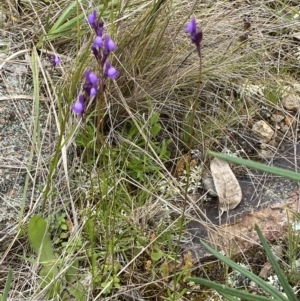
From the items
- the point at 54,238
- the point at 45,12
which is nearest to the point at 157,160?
the point at 54,238

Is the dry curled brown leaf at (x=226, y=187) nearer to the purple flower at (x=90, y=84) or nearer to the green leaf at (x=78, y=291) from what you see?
the green leaf at (x=78, y=291)

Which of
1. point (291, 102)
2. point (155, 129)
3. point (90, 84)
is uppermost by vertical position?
point (90, 84)

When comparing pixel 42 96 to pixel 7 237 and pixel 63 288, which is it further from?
pixel 63 288

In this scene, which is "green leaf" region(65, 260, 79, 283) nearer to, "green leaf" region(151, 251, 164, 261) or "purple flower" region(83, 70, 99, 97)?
"green leaf" region(151, 251, 164, 261)

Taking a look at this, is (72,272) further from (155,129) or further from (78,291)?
(155,129)

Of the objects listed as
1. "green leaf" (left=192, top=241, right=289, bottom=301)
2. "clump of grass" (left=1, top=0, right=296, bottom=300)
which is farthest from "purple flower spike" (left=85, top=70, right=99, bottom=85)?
"green leaf" (left=192, top=241, right=289, bottom=301)

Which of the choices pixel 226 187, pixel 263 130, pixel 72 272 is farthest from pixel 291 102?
pixel 72 272
